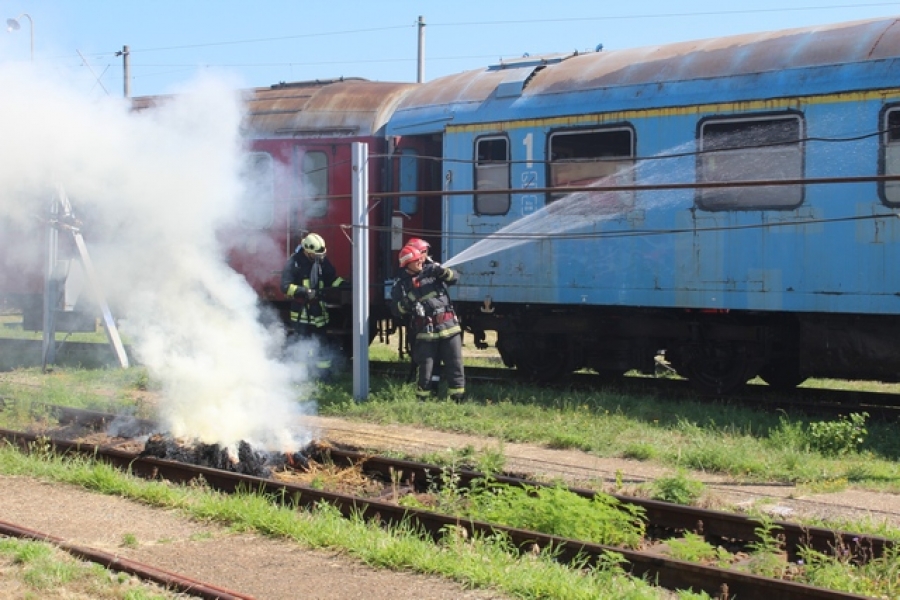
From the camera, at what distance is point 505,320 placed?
1238 cm

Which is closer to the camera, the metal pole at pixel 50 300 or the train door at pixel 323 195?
the train door at pixel 323 195

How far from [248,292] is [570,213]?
3826 millimetres

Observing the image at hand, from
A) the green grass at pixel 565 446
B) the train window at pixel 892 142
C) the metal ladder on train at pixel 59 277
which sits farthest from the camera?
the metal ladder on train at pixel 59 277

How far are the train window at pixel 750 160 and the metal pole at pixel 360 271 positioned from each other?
152 inches

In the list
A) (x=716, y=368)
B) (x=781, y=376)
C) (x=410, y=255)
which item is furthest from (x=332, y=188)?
(x=781, y=376)

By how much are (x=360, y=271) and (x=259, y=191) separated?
2.89 m

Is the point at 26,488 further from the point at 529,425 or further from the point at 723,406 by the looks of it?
the point at 723,406

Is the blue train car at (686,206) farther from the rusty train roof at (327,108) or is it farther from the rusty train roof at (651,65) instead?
the rusty train roof at (327,108)

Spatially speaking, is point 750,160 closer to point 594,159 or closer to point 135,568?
point 594,159

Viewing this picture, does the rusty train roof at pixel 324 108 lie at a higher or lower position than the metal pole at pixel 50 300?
higher

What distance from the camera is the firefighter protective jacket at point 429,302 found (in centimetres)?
Answer: 1065

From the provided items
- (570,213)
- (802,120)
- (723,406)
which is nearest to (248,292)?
(570,213)

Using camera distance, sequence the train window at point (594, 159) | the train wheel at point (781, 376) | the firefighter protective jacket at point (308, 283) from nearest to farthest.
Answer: the train window at point (594, 159) < the train wheel at point (781, 376) < the firefighter protective jacket at point (308, 283)

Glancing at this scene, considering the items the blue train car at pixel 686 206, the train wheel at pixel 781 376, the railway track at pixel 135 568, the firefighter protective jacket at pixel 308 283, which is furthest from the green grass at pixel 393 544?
the train wheel at pixel 781 376
